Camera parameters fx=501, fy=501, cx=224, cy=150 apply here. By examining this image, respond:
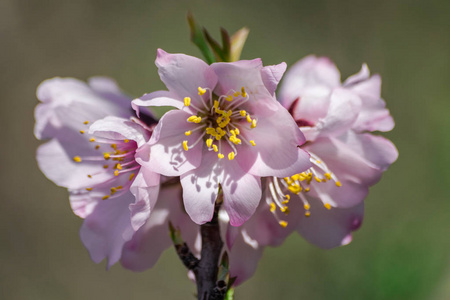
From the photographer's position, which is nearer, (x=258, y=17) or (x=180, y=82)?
(x=180, y=82)

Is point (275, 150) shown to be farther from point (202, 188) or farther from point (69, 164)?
point (69, 164)

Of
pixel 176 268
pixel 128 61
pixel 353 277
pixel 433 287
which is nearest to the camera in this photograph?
pixel 433 287

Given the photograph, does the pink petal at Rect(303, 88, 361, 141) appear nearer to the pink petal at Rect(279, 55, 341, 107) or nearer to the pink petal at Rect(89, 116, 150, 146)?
the pink petal at Rect(279, 55, 341, 107)

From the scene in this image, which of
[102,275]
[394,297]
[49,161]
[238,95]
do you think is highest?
[238,95]

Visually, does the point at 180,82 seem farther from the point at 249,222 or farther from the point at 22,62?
the point at 22,62

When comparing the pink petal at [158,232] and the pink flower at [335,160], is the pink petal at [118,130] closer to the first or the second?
the pink petal at [158,232]

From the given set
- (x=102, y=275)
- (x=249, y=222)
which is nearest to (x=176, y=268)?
(x=102, y=275)

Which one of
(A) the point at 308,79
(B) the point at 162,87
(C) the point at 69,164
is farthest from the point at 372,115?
(B) the point at 162,87
